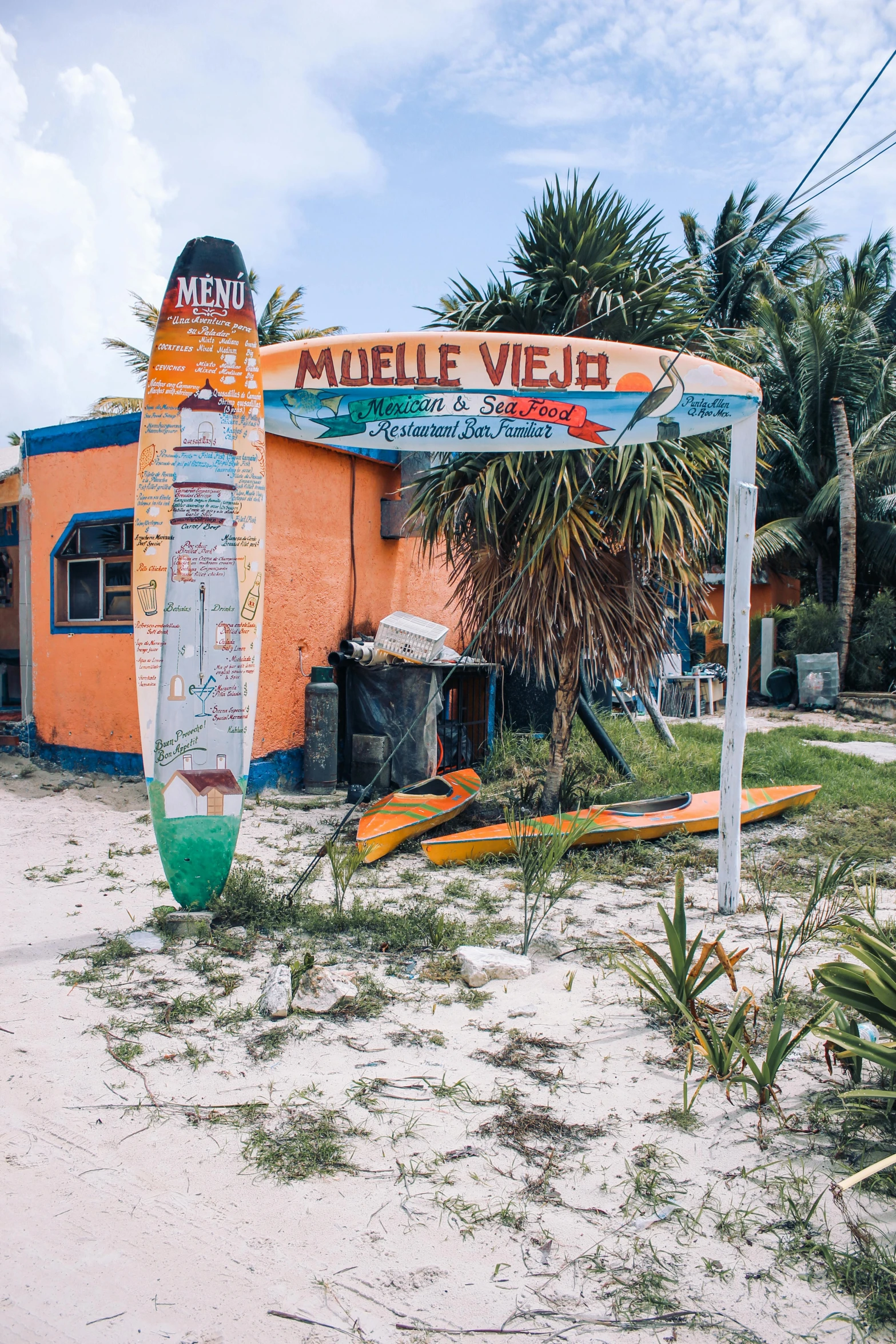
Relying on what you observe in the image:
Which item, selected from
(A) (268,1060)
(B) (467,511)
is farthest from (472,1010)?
(B) (467,511)

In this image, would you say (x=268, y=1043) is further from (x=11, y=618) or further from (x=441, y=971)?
(x=11, y=618)

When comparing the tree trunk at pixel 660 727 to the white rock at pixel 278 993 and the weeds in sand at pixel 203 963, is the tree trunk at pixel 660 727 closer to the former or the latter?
the weeds in sand at pixel 203 963

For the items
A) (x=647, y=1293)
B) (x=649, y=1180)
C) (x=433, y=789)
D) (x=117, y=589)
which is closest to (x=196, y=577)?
(x=433, y=789)

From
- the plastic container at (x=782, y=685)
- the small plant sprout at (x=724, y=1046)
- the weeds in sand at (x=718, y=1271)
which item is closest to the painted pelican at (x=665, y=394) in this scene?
the small plant sprout at (x=724, y=1046)

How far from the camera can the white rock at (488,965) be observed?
4258mm

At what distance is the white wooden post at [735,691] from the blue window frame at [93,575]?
5.71 meters

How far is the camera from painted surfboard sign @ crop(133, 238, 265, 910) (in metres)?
4.94

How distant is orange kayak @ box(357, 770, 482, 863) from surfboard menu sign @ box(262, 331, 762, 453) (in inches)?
112

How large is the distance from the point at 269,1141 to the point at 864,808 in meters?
7.00

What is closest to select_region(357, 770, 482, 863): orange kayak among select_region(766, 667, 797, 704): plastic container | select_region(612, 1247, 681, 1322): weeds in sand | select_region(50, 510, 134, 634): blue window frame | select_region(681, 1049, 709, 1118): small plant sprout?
select_region(50, 510, 134, 634): blue window frame

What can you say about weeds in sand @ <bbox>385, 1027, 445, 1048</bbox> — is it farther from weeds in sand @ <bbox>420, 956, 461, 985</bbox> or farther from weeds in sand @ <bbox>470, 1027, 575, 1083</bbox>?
weeds in sand @ <bbox>420, 956, 461, 985</bbox>

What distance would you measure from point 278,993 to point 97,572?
6.40m

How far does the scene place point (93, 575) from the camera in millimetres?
9133

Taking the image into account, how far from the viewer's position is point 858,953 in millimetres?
3049
